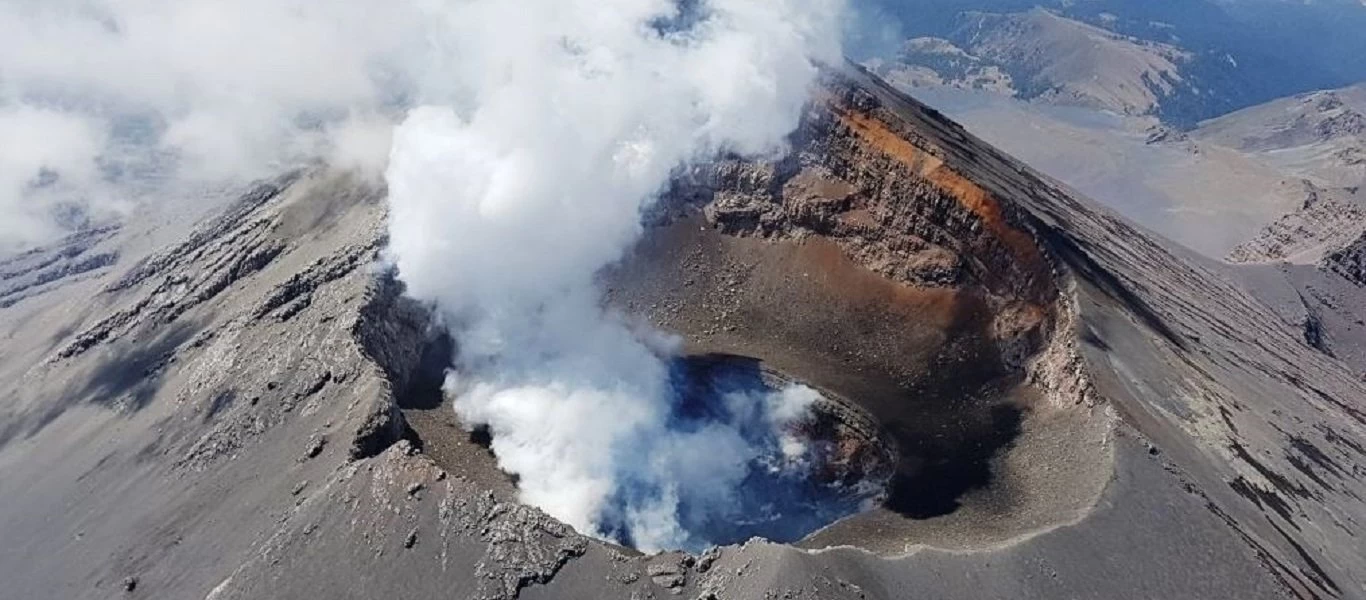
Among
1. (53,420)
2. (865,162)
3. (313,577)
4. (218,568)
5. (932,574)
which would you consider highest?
(865,162)

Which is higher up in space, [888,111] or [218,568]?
[888,111]

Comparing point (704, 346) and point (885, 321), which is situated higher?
point (885, 321)

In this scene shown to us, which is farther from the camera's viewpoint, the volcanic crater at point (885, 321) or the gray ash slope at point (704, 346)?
the volcanic crater at point (885, 321)

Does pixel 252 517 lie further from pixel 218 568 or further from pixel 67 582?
pixel 67 582

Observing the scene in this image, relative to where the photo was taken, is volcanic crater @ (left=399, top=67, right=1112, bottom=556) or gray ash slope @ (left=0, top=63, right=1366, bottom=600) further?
volcanic crater @ (left=399, top=67, right=1112, bottom=556)

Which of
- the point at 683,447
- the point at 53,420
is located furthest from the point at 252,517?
the point at 53,420

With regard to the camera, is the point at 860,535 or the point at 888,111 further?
the point at 888,111

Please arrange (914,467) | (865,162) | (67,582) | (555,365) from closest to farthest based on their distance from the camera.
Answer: (67,582), (914,467), (555,365), (865,162)

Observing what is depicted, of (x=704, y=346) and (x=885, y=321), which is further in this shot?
(x=885, y=321)
